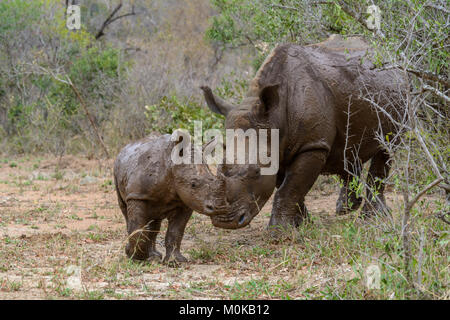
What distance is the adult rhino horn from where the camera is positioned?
7.20 meters

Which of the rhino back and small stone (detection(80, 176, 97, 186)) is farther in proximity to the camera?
small stone (detection(80, 176, 97, 186))

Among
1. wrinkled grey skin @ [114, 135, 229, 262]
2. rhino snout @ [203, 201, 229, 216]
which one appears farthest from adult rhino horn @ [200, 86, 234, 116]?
rhino snout @ [203, 201, 229, 216]

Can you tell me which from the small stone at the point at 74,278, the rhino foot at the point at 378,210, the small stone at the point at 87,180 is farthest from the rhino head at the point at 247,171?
the small stone at the point at 87,180

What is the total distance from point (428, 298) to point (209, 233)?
4050 millimetres

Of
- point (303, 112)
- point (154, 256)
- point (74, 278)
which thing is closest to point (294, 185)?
point (303, 112)

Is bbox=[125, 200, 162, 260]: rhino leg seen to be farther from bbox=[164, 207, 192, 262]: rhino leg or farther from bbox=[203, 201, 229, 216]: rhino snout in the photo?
bbox=[203, 201, 229, 216]: rhino snout

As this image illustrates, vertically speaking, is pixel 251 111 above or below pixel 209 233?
above

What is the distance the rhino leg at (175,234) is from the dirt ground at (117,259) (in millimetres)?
201

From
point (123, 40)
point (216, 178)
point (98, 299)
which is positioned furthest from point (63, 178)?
point (123, 40)

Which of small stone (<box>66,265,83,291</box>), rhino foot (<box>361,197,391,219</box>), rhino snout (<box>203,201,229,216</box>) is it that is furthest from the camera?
rhino snout (<box>203,201,229,216</box>)

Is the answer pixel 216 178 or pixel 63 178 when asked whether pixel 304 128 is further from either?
pixel 63 178

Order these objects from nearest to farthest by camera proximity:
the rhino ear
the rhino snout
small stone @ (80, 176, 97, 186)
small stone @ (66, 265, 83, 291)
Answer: small stone @ (66, 265, 83, 291)
the rhino snout
the rhino ear
small stone @ (80, 176, 97, 186)

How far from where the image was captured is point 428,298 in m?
4.28

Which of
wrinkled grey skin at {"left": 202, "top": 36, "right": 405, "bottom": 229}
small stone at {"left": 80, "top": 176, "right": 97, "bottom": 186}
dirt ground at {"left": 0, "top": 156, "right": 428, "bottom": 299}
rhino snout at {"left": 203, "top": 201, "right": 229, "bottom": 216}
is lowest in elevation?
small stone at {"left": 80, "top": 176, "right": 97, "bottom": 186}
